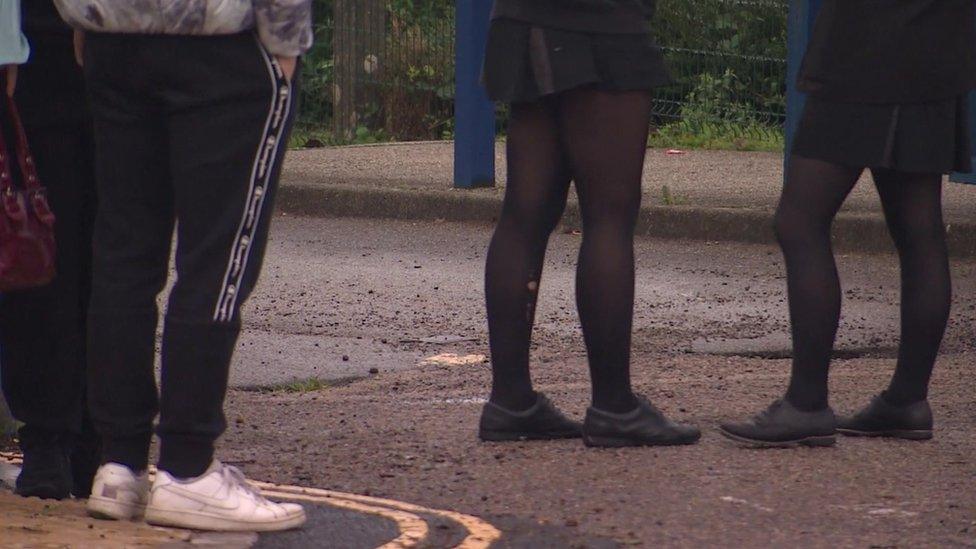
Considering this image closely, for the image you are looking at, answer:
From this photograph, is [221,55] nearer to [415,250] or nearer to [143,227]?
[143,227]

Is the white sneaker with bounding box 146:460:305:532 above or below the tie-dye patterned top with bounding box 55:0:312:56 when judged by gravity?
below

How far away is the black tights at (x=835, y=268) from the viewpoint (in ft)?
15.1

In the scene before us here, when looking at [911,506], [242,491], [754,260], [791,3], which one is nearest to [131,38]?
[242,491]

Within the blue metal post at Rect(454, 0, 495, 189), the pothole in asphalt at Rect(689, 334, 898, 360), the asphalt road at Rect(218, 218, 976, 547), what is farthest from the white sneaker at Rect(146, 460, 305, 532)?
the blue metal post at Rect(454, 0, 495, 189)

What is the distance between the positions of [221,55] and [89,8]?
249mm

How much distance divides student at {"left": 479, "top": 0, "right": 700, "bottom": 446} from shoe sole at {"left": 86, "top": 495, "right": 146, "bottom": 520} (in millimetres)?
1129

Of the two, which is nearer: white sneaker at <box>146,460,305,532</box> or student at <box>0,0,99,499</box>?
white sneaker at <box>146,460,305,532</box>

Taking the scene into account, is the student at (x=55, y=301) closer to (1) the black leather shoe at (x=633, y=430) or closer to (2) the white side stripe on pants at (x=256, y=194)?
(2) the white side stripe on pants at (x=256, y=194)

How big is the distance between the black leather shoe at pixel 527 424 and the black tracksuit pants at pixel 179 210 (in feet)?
3.57

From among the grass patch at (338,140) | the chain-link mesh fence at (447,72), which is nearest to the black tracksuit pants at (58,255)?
the chain-link mesh fence at (447,72)

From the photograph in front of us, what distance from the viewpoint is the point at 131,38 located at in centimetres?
354

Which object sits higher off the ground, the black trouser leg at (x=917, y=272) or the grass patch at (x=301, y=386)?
the black trouser leg at (x=917, y=272)

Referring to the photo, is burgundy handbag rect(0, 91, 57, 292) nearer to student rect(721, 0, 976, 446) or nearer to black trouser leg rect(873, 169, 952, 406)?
student rect(721, 0, 976, 446)

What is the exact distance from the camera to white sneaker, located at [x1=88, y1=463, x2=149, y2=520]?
369 cm
